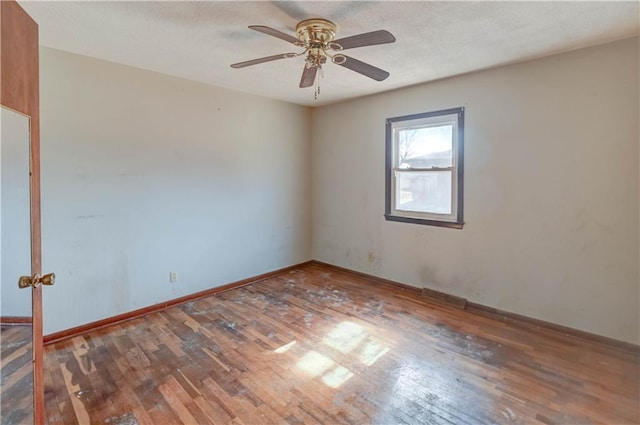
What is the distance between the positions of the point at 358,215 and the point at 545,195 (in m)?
2.29

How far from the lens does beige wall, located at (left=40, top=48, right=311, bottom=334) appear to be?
113 inches

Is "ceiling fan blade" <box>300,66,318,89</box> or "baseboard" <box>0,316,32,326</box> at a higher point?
"ceiling fan blade" <box>300,66,318,89</box>

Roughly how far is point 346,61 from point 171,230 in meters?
2.63

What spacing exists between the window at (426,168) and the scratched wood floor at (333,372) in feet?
3.86

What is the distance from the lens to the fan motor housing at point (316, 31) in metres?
2.21

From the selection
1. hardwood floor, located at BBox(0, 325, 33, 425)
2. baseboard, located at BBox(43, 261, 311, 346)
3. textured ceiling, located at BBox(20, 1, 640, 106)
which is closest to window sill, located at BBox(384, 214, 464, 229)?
textured ceiling, located at BBox(20, 1, 640, 106)

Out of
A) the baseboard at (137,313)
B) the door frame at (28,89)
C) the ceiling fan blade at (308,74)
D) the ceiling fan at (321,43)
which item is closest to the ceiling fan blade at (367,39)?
the ceiling fan at (321,43)

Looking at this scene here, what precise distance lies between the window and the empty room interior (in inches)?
1.0

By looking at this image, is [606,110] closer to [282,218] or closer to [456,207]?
[456,207]

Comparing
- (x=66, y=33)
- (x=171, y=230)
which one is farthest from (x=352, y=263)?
(x=66, y=33)

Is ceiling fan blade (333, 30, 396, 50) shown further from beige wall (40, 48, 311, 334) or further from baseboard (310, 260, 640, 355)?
baseboard (310, 260, 640, 355)

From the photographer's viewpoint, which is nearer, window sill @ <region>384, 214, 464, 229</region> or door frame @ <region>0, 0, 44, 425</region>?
door frame @ <region>0, 0, 44, 425</region>

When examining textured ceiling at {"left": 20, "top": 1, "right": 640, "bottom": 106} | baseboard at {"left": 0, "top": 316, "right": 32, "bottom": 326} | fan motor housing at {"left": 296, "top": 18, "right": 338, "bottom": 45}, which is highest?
textured ceiling at {"left": 20, "top": 1, "right": 640, "bottom": 106}

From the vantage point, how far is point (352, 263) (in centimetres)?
483
